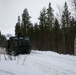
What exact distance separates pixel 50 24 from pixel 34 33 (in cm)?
1032

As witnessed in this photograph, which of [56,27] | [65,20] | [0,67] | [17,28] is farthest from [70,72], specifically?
[17,28]

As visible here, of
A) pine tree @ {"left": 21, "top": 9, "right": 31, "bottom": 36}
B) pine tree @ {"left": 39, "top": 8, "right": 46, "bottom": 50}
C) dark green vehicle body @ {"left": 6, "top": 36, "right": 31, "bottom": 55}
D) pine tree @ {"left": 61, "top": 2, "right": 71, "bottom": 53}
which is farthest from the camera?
pine tree @ {"left": 21, "top": 9, "right": 31, "bottom": 36}

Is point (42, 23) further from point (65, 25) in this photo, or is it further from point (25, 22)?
point (65, 25)

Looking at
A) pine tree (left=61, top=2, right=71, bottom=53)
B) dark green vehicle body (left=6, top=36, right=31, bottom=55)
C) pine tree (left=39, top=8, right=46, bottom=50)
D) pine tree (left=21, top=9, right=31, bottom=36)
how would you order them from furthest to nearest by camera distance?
pine tree (left=21, top=9, right=31, bottom=36) → pine tree (left=39, top=8, right=46, bottom=50) → pine tree (left=61, top=2, right=71, bottom=53) → dark green vehicle body (left=6, top=36, right=31, bottom=55)

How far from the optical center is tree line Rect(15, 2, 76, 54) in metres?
61.8

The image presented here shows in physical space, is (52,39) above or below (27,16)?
below

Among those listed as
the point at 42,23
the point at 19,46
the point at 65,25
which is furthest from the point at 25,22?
the point at 19,46

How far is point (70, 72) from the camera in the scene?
13.7m

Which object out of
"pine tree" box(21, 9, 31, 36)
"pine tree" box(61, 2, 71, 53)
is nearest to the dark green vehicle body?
"pine tree" box(61, 2, 71, 53)

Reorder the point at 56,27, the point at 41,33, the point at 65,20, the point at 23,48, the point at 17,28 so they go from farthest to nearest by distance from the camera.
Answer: the point at 17,28 → the point at 41,33 → the point at 56,27 → the point at 65,20 → the point at 23,48

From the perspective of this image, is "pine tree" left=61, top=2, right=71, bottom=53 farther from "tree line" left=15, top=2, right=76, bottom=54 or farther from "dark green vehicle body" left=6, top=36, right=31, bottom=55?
"dark green vehicle body" left=6, top=36, right=31, bottom=55

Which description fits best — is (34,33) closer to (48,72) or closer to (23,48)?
(23,48)

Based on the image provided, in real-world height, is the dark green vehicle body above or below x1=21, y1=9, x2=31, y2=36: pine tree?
below

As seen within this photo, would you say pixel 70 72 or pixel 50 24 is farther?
pixel 50 24
